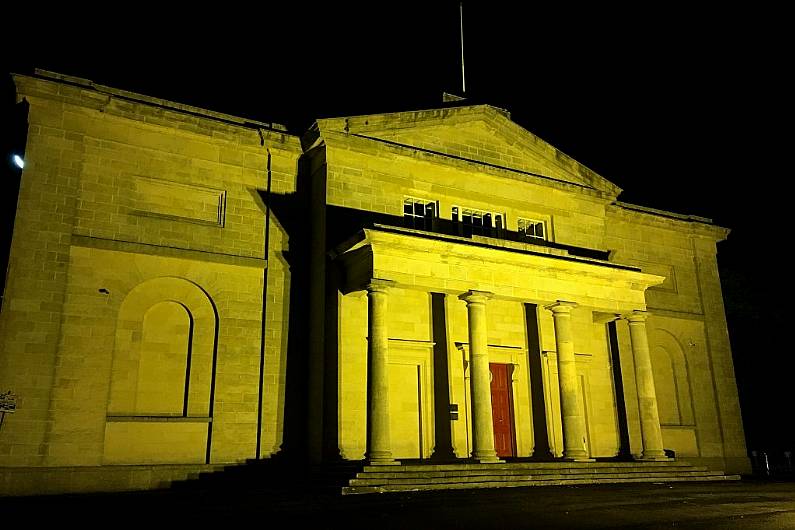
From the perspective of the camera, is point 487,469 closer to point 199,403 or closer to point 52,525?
point 199,403

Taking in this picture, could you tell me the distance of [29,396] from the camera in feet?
52.8

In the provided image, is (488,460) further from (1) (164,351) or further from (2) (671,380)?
(2) (671,380)

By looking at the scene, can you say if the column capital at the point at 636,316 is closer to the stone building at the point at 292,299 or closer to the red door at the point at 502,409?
the stone building at the point at 292,299

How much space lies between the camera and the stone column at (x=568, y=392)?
1950 cm

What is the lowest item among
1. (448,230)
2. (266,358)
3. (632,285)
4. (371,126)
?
(266,358)

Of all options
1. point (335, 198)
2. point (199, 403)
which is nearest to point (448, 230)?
point (335, 198)

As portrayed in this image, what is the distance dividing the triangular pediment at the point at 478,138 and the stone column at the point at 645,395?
5957 millimetres

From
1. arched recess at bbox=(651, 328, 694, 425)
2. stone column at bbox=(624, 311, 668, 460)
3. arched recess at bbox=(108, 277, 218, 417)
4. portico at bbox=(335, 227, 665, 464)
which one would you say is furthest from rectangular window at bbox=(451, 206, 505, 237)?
arched recess at bbox=(651, 328, 694, 425)

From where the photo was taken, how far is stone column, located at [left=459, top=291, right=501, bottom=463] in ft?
58.9

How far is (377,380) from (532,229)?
9644 mm

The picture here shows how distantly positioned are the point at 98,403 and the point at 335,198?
8680 mm

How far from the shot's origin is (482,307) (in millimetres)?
19125

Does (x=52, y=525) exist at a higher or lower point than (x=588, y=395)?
lower

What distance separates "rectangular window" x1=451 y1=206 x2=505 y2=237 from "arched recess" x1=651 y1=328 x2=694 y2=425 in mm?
9320
